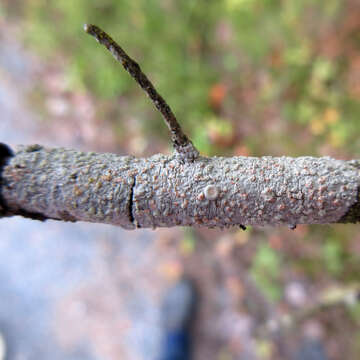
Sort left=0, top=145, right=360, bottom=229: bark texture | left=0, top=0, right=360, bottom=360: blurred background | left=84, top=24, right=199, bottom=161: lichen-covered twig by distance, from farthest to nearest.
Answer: left=0, top=0, right=360, bottom=360: blurred background → left=0, top=145, right=360, bottom=229: bark texture → left=84, top=24, right=199, bottom=161: lichen-covered twig

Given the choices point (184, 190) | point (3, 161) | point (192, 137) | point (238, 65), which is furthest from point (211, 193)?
point (238, 65)

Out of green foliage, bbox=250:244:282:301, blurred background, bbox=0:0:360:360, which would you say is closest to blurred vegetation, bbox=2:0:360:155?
blurred background, bbox=0:0:360:360

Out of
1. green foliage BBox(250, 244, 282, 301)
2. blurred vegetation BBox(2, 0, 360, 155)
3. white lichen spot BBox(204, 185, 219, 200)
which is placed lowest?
white lichen spot BBox(204, 185, 219, 200)

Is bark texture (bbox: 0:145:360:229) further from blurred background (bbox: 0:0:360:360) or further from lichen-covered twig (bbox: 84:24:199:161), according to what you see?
blurred background (bbox: 0:0:360:360)

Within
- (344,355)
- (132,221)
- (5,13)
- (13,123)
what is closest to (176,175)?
(132,221)

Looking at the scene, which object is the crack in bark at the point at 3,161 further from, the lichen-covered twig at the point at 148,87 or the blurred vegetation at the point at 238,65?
the blurred vegetation at the point at 238,65
